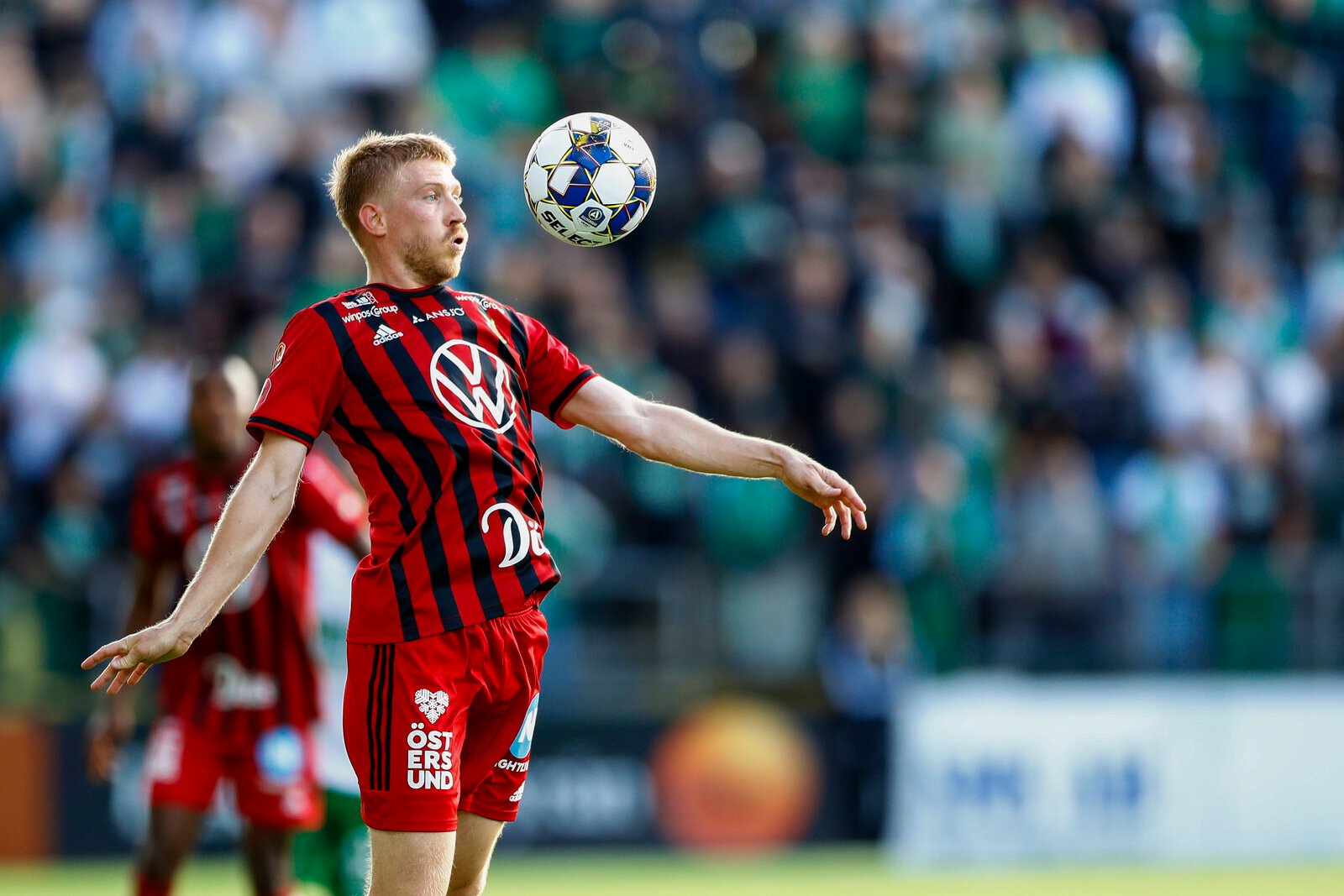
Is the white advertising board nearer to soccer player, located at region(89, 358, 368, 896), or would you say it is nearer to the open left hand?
soccer player, located at region(89, 358, 368, 896)

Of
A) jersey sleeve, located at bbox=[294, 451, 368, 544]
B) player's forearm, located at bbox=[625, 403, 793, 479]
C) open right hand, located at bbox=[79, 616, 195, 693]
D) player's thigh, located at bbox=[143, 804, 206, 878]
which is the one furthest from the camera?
player's thigh, located at bbox=[143, 804, 206, 878]

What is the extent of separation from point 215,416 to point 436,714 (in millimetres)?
2749

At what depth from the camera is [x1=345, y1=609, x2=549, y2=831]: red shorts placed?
5246mm

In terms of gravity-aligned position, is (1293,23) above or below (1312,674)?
above

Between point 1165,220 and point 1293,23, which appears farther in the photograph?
point 1293,23

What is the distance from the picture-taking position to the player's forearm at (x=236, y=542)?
5094 mm

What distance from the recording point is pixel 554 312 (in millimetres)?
13180

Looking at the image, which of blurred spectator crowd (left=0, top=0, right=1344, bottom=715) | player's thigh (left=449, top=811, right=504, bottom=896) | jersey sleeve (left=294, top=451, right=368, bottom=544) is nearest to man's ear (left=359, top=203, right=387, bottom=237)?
player's thigh (left=449, top=811, right=504, bottom=896)

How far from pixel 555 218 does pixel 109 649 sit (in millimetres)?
1886

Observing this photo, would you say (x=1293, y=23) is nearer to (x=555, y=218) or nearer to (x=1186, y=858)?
(x=1186, y=858)

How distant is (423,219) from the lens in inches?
217

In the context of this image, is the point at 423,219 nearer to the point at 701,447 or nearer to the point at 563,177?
the point at 563,177

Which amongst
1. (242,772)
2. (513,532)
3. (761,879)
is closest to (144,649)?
(513,532)

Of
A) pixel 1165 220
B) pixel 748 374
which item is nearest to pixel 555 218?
pixel 748 374
